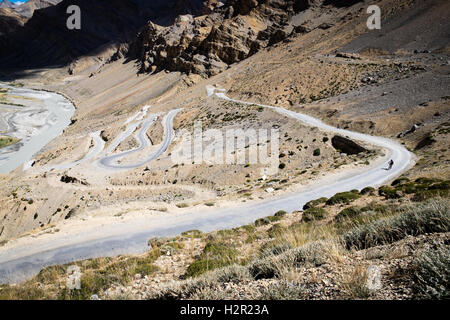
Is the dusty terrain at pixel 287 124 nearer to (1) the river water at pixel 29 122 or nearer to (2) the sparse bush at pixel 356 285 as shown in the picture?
(2) the sparse bush at pixel 356 285

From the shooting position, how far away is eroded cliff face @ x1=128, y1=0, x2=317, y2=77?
9762cm

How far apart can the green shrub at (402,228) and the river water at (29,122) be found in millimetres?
78367

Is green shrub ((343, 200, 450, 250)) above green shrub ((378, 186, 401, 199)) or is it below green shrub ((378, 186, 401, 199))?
above

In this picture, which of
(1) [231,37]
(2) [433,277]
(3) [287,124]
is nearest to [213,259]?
(2) [433,277]

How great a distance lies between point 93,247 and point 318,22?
379ft

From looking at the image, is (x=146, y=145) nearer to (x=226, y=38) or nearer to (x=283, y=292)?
(x=283, y=292)

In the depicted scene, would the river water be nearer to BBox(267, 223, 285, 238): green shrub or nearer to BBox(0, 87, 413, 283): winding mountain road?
BBox(0, 87, 413, 283): winding mountain road

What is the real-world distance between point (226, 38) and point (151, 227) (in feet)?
329

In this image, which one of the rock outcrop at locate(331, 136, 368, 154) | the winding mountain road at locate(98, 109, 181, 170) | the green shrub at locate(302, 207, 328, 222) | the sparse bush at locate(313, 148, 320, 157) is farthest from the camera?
the winding mountain road at locate(98, 109, 181, 170)

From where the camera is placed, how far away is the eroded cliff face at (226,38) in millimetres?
97625

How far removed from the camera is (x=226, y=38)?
99.5 m

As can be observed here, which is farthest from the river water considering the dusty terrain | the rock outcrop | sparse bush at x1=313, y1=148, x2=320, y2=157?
the rock outcrop

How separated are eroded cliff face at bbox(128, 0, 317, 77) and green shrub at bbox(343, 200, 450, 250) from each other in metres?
95.3

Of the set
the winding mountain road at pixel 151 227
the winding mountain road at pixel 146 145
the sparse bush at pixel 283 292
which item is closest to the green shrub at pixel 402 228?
the sparse bush at pixel 283 292
